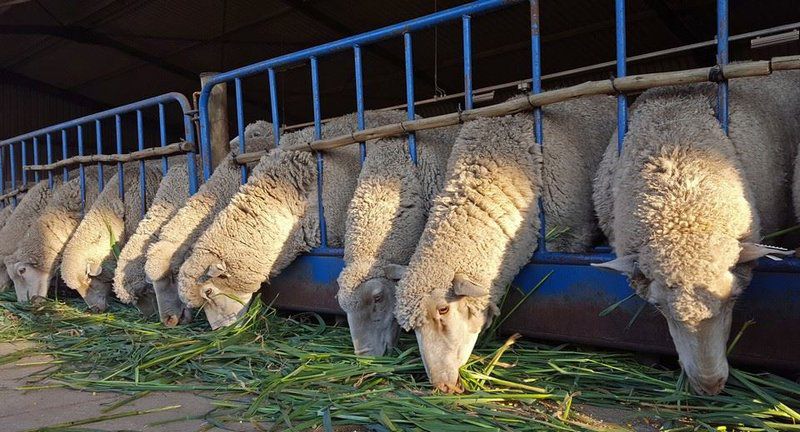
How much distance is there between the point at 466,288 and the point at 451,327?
0.76ft

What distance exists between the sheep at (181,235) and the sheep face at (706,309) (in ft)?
13.1

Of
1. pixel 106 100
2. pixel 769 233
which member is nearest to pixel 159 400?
pixel 769 233

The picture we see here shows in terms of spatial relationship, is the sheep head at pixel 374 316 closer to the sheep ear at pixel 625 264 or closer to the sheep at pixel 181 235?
the sheep ear at pixel 625 264

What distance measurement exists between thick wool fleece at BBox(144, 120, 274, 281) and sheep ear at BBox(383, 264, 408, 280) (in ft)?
7.74

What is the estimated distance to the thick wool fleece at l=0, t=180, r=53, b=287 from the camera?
313 inches

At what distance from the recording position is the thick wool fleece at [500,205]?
3600 millimetres

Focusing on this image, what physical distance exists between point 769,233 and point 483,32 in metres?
11.2


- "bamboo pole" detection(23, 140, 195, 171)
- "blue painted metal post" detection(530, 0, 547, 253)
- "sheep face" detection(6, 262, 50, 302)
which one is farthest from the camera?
"sheep face" detection(6, 262, 50, 302)

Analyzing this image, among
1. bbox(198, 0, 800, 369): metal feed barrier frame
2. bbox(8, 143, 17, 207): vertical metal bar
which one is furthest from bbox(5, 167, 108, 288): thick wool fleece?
bbox(198, 0, 800, 369): metal feed barrier frame

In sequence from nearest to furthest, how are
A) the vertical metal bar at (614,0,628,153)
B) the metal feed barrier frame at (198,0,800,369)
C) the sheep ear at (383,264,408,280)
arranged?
the metal feed barrier frame at (198,0,800,369)
the vertical metal bar at (614,0,628,153)
the sheep ear at (383,264,408,280)

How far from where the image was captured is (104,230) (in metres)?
6.86

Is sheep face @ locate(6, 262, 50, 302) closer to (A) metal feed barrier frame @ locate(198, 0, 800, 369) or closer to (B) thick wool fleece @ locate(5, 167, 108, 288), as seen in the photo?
(B) thick wool fleece @ locate(5, 167, 108, 288)

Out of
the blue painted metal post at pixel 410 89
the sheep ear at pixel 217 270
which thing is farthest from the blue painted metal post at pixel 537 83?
the sheep ear at pixel 217 270

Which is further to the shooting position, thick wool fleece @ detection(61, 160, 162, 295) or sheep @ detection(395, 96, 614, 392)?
thick wool fleece @ detection(61, 160, 162, 295)
